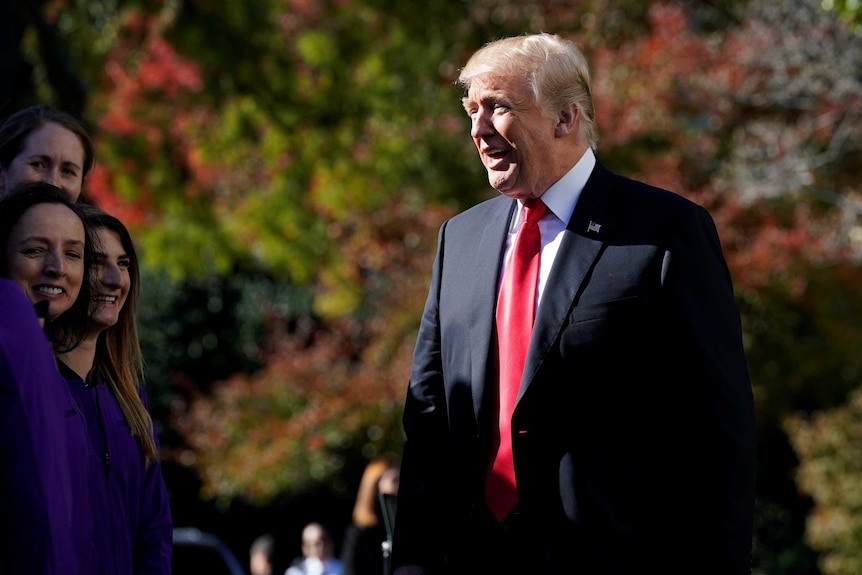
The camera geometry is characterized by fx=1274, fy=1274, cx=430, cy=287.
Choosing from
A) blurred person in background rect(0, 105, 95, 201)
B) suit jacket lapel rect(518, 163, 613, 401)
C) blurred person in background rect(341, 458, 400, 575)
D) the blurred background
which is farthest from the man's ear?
the blurred background

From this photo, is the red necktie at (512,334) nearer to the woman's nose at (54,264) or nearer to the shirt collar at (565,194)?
the shirt collar at (565,194)

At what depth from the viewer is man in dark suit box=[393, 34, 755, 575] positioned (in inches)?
117

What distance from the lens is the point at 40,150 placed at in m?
4.14

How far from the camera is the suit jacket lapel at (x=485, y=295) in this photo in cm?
323

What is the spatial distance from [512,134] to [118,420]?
144cm

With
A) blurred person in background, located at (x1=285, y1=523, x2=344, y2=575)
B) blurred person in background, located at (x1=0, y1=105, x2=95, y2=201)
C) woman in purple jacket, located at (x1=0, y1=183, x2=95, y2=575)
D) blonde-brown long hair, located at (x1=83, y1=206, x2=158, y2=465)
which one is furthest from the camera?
blurred person in background, located at (x1=285, y1=523, x2=344, y2=575)

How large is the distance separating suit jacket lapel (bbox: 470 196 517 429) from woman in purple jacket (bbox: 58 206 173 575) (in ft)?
3.58

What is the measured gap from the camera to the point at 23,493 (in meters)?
2.40

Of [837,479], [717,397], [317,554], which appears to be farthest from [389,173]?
[717,397]

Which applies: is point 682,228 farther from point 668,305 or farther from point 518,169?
point 518,169

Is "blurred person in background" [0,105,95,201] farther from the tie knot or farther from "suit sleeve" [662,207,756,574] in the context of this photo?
"suit sleeve" [662,207,756,574]

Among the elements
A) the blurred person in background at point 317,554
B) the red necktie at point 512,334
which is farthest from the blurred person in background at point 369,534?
the red necktie at point 512,334

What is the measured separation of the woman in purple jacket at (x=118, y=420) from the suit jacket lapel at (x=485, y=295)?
1092mm

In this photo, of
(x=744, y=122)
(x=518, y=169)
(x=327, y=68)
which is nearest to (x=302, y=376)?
(x=327, y=68)
